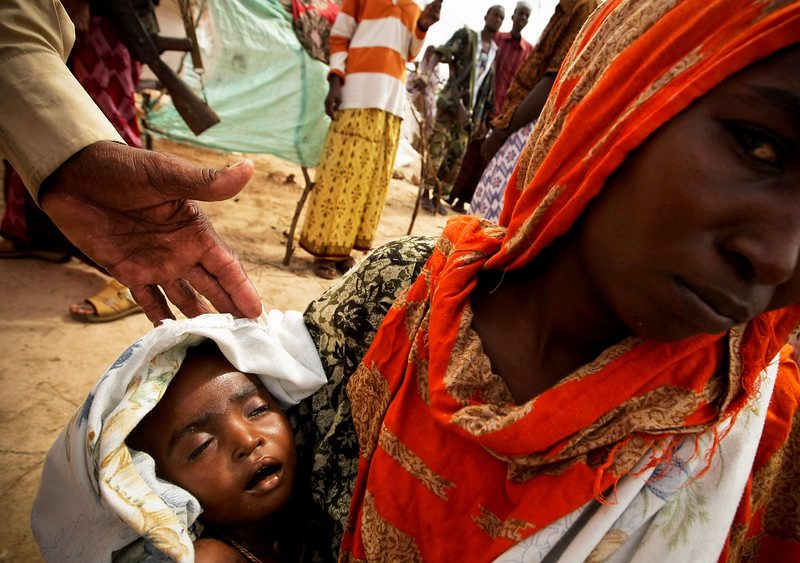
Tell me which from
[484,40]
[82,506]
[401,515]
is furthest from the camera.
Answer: [484,40]

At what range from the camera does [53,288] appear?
10.0ft

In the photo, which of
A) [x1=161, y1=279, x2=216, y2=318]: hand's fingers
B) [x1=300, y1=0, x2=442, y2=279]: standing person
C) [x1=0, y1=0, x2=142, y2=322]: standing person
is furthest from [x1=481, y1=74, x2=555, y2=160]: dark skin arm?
[x1=0, y1=0, x2=142, y2=322]: standing person

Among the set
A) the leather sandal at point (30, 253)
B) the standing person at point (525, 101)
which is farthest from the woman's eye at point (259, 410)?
the leather sandal at point (30, 253)

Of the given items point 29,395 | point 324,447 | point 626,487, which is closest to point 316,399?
point 324,447

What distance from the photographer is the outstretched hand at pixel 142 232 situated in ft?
4.55

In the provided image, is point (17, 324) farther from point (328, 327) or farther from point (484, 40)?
point (484, 40)

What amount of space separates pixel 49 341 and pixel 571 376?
9.37 feet

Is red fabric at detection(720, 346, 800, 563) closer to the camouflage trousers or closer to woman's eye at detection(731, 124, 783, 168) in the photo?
woman's eye at detection(731, 124, 783, 168)

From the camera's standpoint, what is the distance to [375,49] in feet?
11.9

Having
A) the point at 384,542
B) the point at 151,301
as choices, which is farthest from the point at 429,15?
the point at 384,542

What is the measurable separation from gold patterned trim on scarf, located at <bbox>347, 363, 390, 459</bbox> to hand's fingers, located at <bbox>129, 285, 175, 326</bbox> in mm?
803

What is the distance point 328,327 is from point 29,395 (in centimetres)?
180

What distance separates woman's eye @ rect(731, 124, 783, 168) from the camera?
2.21ft

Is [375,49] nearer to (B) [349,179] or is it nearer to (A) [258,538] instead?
(B) [349,179]
